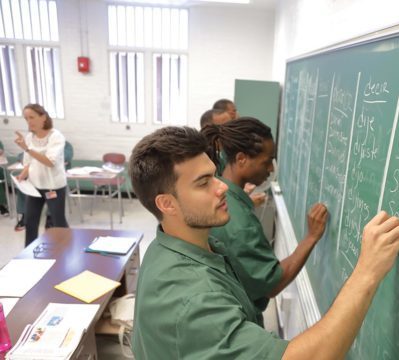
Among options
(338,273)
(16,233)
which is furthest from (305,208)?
(16,233)

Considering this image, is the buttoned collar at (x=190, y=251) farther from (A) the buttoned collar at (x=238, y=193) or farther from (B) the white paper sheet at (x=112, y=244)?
(B) the white paper sheet at (x=112, y=244)

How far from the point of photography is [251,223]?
1389 mm

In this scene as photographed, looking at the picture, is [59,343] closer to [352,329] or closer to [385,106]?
[352,329]

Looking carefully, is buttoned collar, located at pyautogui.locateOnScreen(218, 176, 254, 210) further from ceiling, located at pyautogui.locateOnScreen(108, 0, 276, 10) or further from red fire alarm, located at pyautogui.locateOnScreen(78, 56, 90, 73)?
red fire alarm, located at pyautogui.locateOnScreen(78, 56, 90, 73)

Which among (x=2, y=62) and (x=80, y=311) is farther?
(x=2, y=62)

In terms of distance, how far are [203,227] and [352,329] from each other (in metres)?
0.44

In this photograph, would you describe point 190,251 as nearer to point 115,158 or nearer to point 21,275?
point 21,275

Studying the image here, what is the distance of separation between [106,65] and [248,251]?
4.86m

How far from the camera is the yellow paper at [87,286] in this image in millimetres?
1804

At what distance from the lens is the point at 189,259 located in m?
0.90

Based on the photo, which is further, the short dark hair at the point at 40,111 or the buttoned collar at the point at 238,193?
the short dark hair at the point at 40,111

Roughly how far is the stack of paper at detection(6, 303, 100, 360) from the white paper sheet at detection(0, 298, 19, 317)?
18 cm

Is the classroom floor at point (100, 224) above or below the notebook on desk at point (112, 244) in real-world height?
below

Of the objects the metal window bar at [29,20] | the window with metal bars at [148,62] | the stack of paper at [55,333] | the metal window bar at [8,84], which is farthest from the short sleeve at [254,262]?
the metal window bar at [8,84]
